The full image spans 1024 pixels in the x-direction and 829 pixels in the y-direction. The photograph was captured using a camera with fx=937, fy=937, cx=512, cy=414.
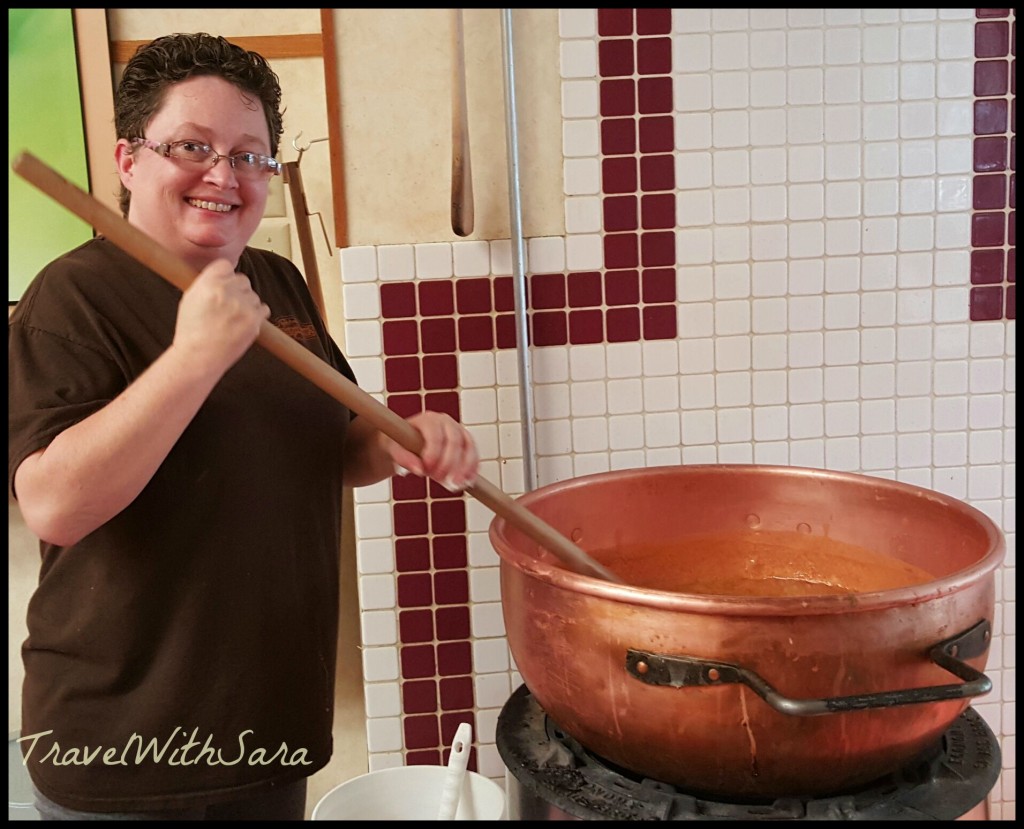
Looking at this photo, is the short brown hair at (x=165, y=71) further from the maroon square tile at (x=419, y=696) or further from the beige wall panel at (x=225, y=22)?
the maroon square tile at (x=419, y=696)

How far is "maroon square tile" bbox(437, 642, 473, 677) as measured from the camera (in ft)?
5.16

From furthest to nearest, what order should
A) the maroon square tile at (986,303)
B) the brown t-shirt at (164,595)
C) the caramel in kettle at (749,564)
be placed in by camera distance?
the maroon square tile at (986,303), the caramel in kettle at (749,564), the brown t-shirt at (164,595)

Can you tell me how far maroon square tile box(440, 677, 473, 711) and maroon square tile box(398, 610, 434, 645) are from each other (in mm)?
85

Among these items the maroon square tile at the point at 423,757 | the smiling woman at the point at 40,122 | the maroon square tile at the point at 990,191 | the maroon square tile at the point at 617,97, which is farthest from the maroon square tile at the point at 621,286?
the smiling woman at the point at 40,122

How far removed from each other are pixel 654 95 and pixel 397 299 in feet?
1.71

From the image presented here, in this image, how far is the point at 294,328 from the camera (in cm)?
123

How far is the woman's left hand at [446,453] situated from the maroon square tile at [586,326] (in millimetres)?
464

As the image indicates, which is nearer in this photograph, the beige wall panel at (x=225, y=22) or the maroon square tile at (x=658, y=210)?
the maroon square tile at (x=658, y=210)

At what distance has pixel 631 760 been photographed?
904 mm

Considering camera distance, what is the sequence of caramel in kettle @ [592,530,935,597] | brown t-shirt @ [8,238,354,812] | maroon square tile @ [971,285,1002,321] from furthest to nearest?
maroon square tile @ [971,285,1002,321] < caramel in kettle @ [592,530,935,597] < brown t-shirt @ [8,238,354,812]

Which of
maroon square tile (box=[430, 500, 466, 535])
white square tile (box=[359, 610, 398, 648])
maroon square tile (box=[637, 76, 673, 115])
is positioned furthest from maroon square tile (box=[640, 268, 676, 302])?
white square tile (box=[359, 610, 398, 648])

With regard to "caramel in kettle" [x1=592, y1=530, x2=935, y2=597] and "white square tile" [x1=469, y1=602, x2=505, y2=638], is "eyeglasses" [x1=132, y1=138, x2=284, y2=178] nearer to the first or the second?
"caramel in kettle" [x1=592, y1=530, x2=935, y2=597]

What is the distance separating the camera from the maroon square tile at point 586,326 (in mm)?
1528

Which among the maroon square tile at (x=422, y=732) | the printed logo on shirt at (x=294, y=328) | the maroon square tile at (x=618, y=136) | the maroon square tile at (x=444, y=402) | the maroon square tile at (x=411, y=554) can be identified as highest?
the maroon square tile at (x=618, y=136)
